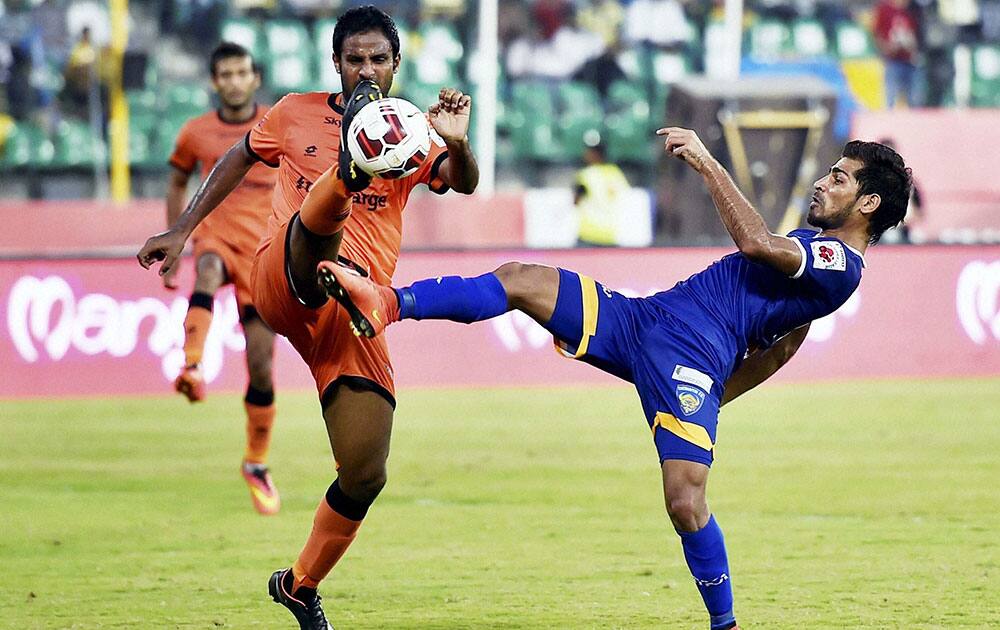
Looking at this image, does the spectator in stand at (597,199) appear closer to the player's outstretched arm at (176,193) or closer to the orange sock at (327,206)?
the player's outstretched arm at (176,193)

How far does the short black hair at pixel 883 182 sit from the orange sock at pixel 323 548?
2.19 m

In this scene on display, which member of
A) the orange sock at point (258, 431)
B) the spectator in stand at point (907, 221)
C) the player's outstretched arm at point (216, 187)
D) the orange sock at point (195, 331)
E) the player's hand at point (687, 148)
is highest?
the player's hand at point (687, 148)

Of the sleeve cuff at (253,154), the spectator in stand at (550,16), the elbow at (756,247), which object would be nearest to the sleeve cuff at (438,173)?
the sleeve cuff at (253,154)

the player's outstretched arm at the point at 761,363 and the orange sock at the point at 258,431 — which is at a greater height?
the player's outstretched arm at the point at 761,363

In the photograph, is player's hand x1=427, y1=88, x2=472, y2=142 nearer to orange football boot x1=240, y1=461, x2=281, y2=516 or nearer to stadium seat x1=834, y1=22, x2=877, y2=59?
orange football boot x1=240, y1=461, x2=281, y2=516

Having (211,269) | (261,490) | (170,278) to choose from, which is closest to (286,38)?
(211,269)

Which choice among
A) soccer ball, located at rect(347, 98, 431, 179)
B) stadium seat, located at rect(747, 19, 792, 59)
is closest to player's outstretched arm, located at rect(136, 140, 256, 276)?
soccer ball, located at rect(347, 98, 431, 179)

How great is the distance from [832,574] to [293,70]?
1416 cm

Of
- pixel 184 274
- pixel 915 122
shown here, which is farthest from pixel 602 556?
pixel 915 122

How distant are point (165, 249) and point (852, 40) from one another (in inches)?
691

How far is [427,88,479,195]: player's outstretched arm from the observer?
18.1ft

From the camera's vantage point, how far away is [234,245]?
944cm

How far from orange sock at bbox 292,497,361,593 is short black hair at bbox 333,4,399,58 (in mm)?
1659

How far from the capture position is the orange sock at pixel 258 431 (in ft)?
29.3
